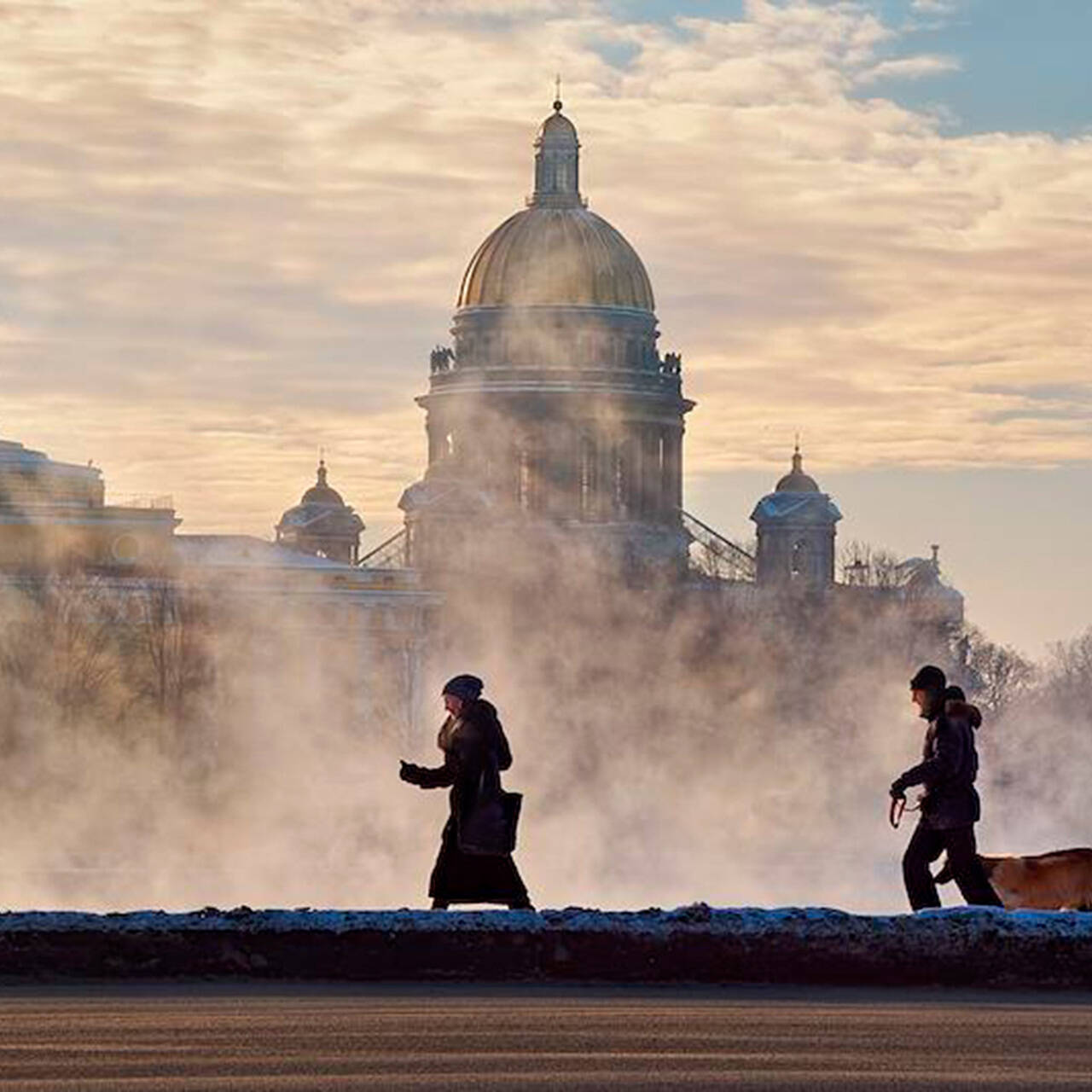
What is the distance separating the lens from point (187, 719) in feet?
287

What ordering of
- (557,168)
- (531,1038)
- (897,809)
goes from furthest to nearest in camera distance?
(557,168)
(897,809)
(531,1038)

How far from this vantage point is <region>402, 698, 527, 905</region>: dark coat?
2058 centimetres

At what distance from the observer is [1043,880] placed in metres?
21.1

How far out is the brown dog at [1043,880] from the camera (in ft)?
68.5

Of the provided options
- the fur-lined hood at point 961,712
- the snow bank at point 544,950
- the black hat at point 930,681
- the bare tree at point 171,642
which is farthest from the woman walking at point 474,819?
the bare tree at point 171,642

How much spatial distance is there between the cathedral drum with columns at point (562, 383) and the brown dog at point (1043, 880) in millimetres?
125063

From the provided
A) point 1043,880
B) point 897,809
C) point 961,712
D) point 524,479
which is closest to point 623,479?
point 524,479

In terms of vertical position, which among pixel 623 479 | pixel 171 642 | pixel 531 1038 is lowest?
pixel 531 1038

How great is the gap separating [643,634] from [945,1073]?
92405mm

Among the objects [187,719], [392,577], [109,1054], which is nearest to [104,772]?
[187,719]

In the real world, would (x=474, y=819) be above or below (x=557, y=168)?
below

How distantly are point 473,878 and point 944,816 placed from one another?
2470 millimetres

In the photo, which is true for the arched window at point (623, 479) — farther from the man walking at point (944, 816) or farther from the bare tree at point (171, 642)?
the man walking at point (944, 816)

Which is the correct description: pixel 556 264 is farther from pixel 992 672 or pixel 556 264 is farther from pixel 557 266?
pixel 992 672
